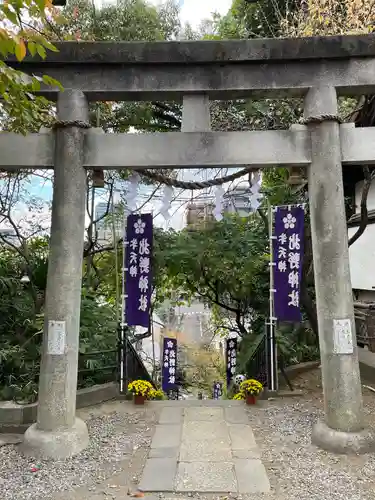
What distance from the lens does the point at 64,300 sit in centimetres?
534

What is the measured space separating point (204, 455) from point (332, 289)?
2.63m

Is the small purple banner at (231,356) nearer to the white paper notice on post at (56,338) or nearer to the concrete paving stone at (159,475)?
the concrete paving stone at (159,475)

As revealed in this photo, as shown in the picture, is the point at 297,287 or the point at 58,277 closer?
the point at 58,277

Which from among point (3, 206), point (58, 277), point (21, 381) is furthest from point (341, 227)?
point (3, 206)

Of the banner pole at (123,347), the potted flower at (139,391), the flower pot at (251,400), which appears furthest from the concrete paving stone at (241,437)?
the banner pole at (123,347)

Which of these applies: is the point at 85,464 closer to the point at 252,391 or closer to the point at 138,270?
the point at 252,391

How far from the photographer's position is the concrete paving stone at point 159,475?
167 inches

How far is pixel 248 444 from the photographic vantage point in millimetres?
5344

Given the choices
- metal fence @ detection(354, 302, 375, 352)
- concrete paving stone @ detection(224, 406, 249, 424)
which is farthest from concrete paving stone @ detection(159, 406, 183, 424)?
metal fence @ detection(354, 302, 375, 352)

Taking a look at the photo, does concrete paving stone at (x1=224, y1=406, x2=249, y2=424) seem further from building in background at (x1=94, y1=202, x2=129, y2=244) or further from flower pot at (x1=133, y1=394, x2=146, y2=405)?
building in background at (x1=94, y1=202, x2=129, y2=244)

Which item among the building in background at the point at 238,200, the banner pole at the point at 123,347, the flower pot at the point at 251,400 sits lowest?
the flower pot at the point at 251,400

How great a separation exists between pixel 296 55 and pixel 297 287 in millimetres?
3739

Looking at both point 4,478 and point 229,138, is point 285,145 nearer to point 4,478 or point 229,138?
point 229,138

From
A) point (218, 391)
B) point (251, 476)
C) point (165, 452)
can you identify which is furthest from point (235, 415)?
point (218, 391)
